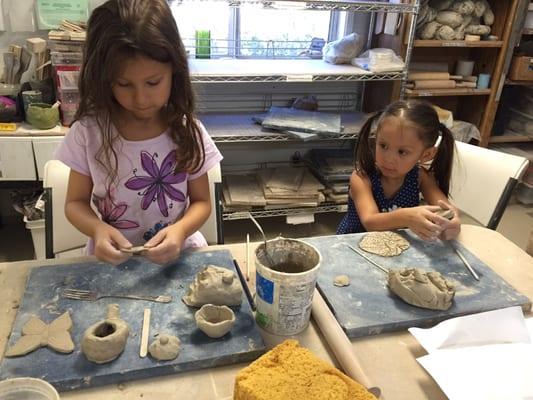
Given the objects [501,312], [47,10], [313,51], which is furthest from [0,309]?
[313,51]

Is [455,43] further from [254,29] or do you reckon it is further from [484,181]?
[484,181]

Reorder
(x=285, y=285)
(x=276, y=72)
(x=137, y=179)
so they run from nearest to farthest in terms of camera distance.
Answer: (x=285, y=285)
(x=137, y=179)
(x=276, y=72)

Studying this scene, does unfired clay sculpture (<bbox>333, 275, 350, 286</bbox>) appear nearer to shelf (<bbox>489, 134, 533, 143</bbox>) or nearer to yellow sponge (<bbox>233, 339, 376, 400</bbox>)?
yellow sponge (<bbox>233, 339, 376, 400</bbox>)

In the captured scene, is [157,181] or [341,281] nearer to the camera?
[341,281]

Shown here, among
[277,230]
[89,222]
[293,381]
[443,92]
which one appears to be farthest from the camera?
[277,230]

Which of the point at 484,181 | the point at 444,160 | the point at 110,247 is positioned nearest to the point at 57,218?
the point at 110,247

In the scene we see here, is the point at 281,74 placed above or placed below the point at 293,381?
above

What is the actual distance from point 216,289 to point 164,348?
0.46 feet

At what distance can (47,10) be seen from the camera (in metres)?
2.10

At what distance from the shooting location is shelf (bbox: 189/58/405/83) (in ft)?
6.83

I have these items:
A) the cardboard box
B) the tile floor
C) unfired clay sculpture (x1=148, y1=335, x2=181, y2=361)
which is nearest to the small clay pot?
the tile floor

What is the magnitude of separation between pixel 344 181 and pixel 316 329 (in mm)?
1731

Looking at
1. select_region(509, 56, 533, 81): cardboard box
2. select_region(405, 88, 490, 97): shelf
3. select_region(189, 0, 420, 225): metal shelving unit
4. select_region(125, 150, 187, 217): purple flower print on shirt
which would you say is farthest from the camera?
select_region(509, 56, 533, 81): cardboard box

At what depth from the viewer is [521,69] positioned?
2.67 metres
